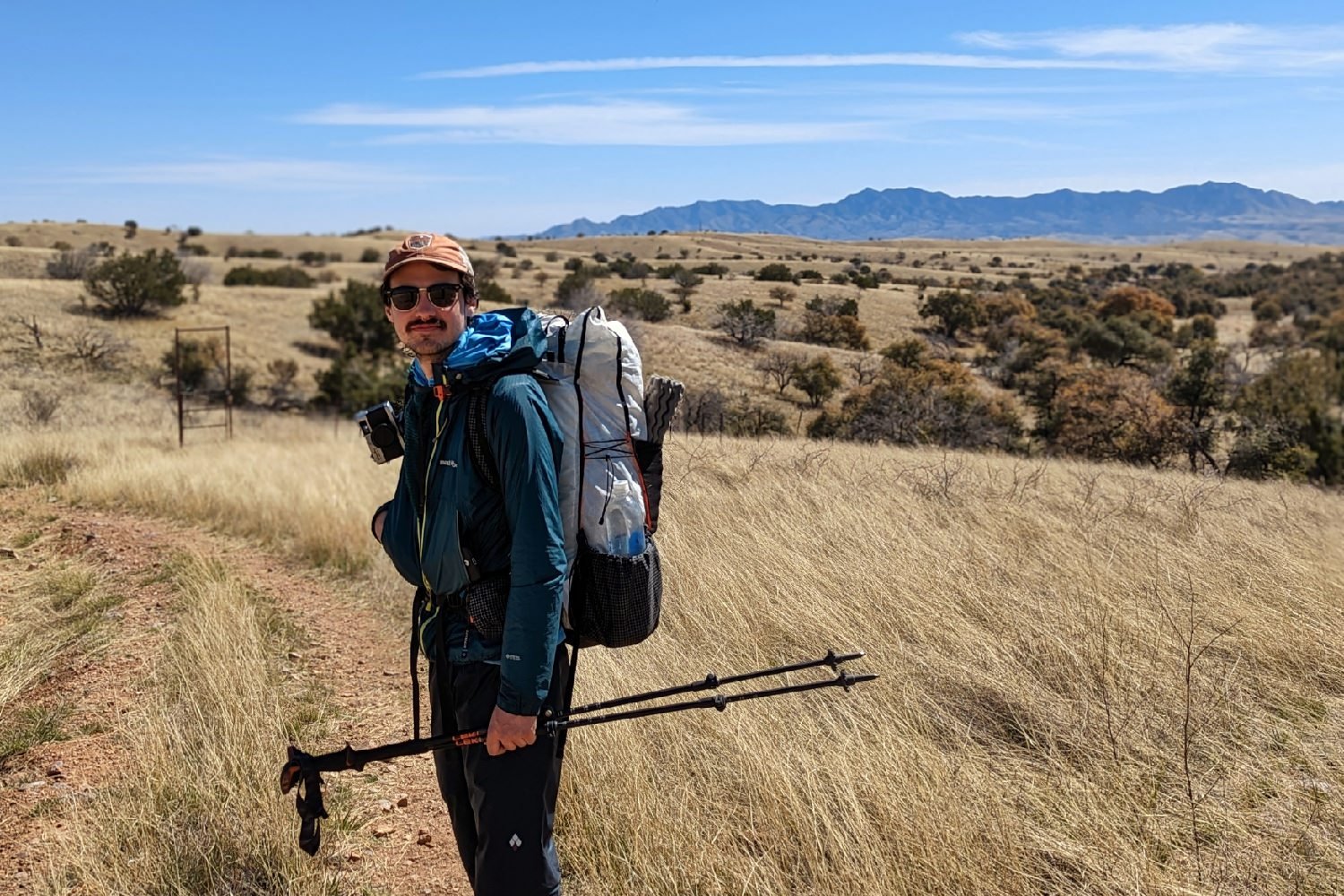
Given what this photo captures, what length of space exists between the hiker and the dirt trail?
123cm

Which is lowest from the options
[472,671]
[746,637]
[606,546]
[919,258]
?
[746,637]

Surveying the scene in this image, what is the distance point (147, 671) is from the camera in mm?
4496

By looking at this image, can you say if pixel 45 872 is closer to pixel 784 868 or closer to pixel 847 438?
pixel 784 868

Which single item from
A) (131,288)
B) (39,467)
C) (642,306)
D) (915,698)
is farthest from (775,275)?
(915,698)

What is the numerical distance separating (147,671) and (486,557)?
134 inches

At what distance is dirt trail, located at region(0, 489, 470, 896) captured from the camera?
322 centimetres

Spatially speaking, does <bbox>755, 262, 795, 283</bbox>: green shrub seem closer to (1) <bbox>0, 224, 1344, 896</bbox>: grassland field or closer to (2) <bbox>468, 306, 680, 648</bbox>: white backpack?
(1) <bbox>0, 224, 1344, 896</bbox>: grassland field

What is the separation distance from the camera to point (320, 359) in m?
29.3

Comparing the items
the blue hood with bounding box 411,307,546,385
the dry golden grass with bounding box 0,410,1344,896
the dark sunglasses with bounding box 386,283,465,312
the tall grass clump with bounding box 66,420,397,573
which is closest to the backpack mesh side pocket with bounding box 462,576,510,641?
the blue hood with bounding box 411,307,546,385

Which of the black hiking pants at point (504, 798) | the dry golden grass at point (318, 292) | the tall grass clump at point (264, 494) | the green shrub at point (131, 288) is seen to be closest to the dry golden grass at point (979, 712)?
the black hiking pants at point (504, 798)

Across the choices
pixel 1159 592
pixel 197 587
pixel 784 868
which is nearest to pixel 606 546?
pixel 784 868

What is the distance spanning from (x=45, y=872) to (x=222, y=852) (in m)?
0.55

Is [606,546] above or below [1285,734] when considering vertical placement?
above

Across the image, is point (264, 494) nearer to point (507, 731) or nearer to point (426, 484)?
point (426, 484)
